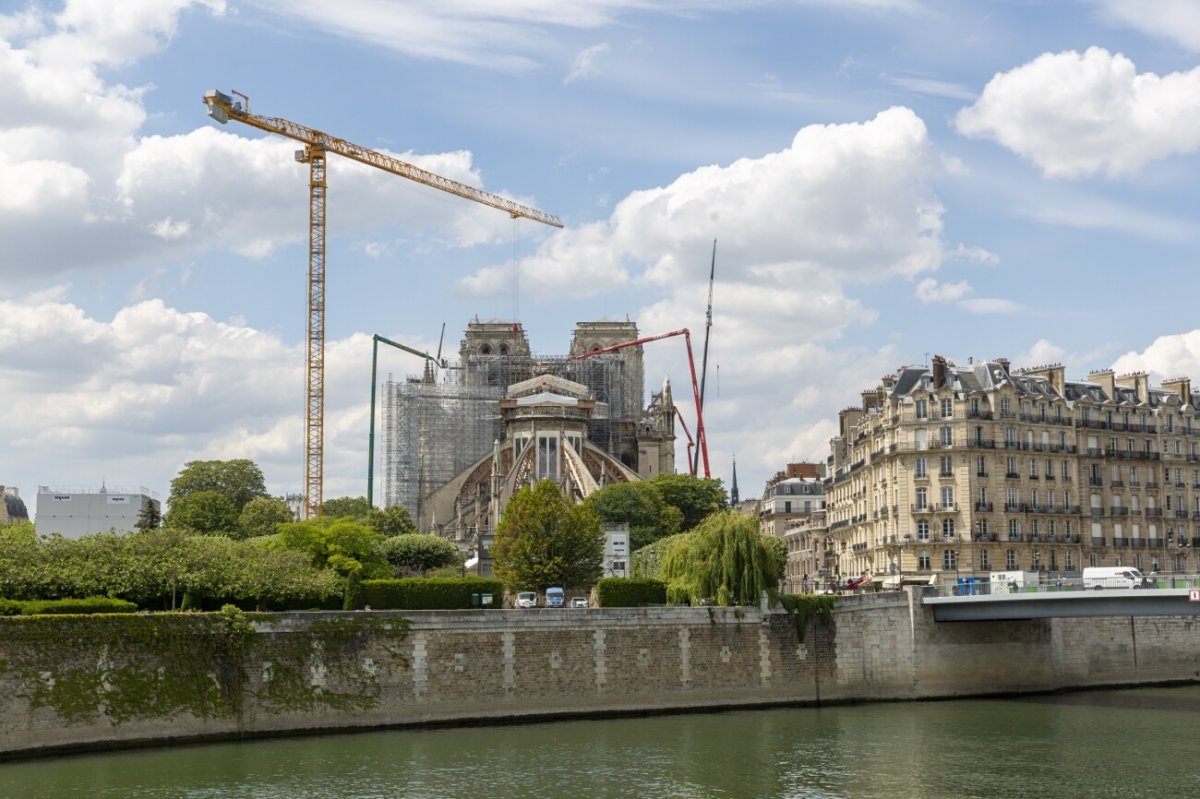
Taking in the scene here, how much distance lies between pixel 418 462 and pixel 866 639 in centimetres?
9644

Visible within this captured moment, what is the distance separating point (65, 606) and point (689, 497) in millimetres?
73883

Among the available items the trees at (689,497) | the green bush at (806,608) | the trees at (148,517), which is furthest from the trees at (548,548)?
the trees at (689,497)

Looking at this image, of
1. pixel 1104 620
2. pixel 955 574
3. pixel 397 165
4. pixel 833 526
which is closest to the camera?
pixel 1104 620

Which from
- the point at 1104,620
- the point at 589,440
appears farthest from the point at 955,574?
the point at 589,440

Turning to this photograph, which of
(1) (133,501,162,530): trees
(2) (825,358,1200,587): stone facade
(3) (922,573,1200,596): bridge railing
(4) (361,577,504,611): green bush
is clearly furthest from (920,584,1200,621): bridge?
(1) (133,501,162,530): trees

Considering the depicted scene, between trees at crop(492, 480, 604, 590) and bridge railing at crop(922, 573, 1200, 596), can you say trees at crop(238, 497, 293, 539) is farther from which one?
bridge railing at crop(922, 573, 1200, 596)

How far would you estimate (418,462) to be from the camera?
518 ft

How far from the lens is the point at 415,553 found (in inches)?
3708

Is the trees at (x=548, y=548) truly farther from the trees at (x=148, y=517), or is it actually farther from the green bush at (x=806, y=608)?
the trees at (x=148, y=517)

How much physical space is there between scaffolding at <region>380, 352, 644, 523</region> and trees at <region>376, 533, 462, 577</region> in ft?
182

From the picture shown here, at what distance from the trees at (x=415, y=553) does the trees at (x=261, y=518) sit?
11.7m

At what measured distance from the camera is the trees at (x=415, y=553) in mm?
94125

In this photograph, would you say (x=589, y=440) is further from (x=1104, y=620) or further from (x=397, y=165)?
(x=1104, y=620)

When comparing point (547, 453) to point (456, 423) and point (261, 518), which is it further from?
point (261, 518)
